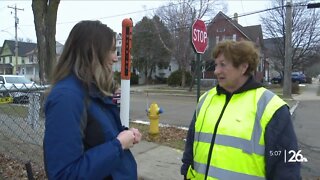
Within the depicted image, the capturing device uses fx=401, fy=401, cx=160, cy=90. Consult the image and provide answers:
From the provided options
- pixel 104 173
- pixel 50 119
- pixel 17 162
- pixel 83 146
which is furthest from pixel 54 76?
pixel 17 162

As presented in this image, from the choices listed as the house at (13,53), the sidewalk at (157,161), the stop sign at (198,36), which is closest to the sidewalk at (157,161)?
the sidewalk at (157,161)

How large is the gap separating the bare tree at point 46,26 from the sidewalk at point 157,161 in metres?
4.42

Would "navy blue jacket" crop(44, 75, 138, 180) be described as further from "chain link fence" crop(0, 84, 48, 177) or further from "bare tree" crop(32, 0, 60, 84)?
"bare tree" crop(32, 0, 60, 84)

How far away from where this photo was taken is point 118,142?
2004mm

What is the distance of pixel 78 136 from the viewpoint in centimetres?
187

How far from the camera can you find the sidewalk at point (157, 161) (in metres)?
6.21

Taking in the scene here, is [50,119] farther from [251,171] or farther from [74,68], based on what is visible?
[251,171]

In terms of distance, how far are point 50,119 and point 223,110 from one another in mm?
1264

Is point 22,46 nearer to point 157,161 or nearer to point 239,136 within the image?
point 157,161

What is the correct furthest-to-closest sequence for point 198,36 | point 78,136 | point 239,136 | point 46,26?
1. point 46,26
2. point 198,36
3. point 239,136
4. point 78,136

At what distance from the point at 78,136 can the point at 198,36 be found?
210 inches

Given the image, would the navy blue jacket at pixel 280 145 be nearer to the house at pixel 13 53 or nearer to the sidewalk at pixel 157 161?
the sidewalk at pixel 157 161

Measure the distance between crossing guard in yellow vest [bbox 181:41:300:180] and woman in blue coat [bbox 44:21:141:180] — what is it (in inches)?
28.0

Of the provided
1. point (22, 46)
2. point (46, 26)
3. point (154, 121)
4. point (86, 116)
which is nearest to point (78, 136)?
point (86, 116)
